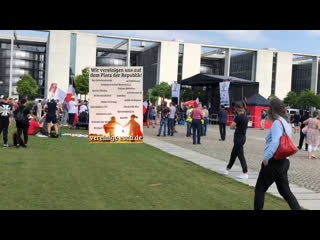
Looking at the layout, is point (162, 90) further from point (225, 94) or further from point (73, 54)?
point (225, 94)

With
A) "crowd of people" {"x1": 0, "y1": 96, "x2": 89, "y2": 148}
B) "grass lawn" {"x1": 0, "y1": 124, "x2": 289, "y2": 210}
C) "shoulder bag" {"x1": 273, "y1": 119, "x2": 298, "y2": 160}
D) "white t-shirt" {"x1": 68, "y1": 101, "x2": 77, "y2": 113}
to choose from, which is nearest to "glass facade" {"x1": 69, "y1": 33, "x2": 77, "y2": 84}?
"crowd of people" {"x1": 0, "y1": 96, "x2": 89, "y2": 148}

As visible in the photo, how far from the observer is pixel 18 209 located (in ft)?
18.2

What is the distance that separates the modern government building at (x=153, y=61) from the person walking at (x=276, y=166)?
237ft

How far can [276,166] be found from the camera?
5.16 metres

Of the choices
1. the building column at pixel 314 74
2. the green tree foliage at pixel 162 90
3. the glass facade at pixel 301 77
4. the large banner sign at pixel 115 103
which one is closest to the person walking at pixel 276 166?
the large banner sign at pixel 115 103

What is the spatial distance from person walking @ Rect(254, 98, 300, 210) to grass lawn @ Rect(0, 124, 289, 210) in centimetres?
117

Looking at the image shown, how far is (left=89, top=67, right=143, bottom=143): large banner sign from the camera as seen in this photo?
7.96 meters

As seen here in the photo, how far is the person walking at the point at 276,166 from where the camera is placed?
16.9 feet

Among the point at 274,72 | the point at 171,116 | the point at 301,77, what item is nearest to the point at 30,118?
the point at 171,116

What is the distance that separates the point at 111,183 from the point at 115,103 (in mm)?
1611

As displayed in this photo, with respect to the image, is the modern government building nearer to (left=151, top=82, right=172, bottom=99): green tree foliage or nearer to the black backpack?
(left=151, top=82, right=172, bottom=99): green tree foliage

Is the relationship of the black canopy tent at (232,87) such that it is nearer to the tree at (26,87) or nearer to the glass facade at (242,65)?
the tree at (26,87)
